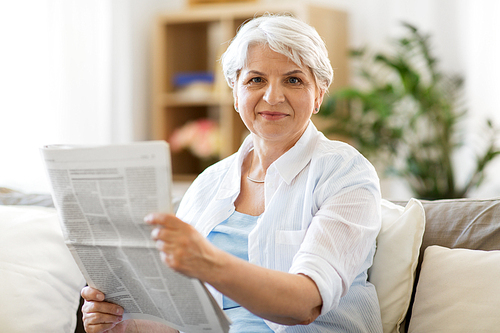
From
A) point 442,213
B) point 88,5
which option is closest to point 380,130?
point 442,213

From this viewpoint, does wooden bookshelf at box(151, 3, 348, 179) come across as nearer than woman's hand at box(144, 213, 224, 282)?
No

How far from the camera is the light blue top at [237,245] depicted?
3.76 feet

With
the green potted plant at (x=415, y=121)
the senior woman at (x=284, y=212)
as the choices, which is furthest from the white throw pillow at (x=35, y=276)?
the green potted plant at (x=415, y=121)

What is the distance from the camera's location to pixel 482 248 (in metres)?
1.25

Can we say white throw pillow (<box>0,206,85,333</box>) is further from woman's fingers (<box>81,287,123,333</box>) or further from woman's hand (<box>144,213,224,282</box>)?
woman's hand (<box>144,213,224,282</box>)

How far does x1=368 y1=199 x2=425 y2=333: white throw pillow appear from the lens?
4.03ft

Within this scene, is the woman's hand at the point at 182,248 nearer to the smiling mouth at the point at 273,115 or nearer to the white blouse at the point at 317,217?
the white blouse at the point at 317,217

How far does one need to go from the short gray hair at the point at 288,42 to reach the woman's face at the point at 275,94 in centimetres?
1

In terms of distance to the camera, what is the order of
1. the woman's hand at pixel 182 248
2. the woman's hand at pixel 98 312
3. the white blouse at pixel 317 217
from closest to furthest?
1. the woman's hand at pixel 182 248
2. the white blouse at pixel 317 217
3. the woman's hand at pixel 98 312

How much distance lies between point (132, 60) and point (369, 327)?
8.60ft

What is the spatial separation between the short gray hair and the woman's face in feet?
0.05

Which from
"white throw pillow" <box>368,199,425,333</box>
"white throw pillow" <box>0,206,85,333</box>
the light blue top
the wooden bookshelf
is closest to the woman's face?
the light blue top

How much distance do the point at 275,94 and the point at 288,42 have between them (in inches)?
4.6

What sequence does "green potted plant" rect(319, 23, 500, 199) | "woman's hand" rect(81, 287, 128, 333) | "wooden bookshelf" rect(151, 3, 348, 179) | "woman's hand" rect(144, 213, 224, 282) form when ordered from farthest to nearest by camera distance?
"wooden bookshelf" rect(151, 3, 348, 179) → "green potted plant" rect(319, 23, 500, 199) → "woman's hand" rect(81, 287, 128, 333) → "woman's hand" rect(144, 213, 224, 282)
